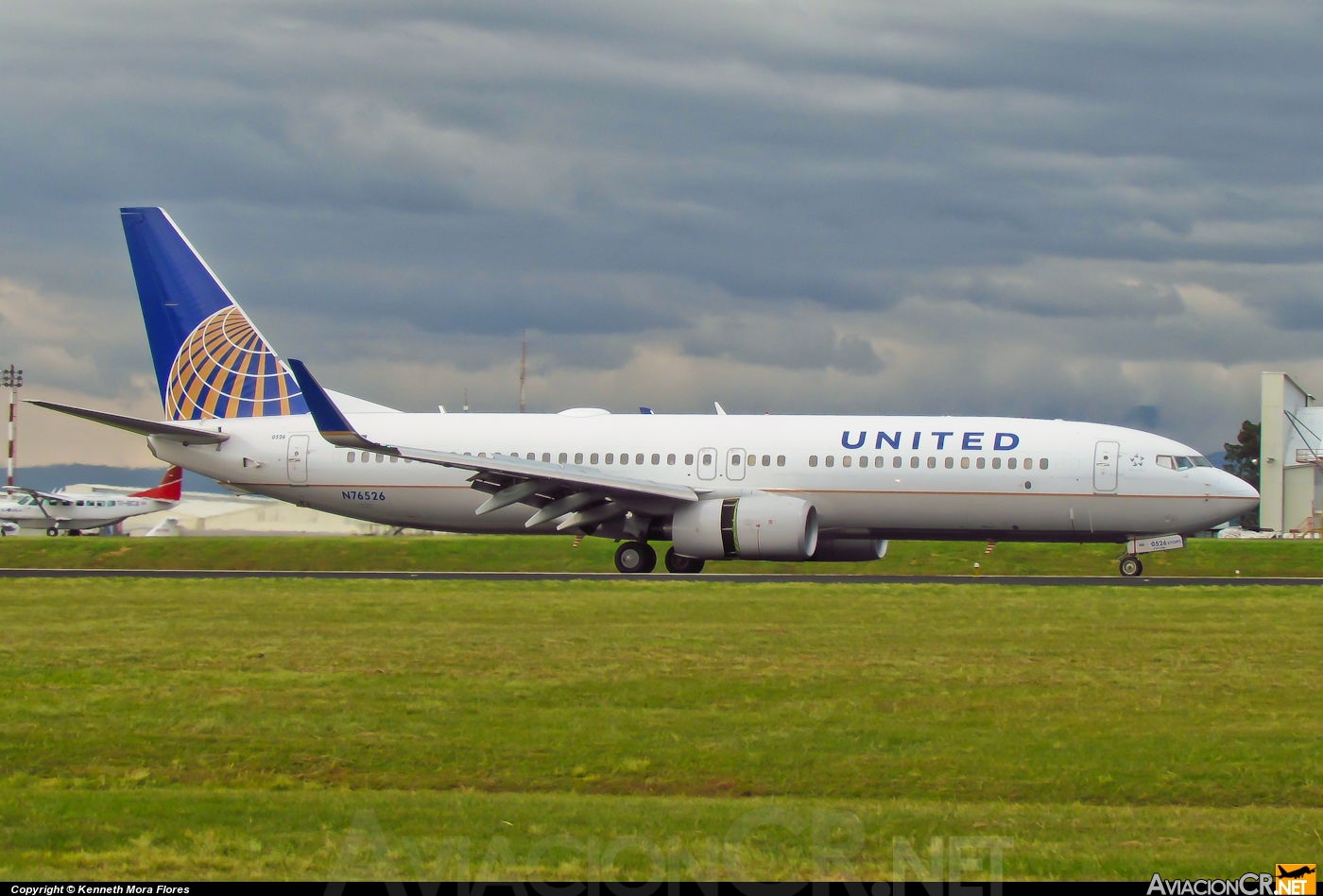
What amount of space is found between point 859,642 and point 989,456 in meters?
16.7

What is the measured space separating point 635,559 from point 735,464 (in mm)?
3348

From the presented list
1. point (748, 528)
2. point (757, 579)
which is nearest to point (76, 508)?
point (748, 528)

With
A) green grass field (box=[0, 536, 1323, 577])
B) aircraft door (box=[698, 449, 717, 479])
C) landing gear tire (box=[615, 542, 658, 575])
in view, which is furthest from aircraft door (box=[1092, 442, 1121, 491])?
landing gear tire (box=[615, 542, 658, 575])

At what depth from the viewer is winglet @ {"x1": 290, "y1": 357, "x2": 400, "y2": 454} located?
3183cm

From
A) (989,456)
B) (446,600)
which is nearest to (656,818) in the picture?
(446,600)

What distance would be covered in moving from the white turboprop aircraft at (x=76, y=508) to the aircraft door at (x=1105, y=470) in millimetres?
64380

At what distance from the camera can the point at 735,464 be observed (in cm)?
3500

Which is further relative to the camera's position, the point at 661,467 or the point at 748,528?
the point at 661,467

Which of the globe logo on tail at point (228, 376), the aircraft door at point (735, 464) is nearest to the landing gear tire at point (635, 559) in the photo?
the aircraft door at point (735, 464)

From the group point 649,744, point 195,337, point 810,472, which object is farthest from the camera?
point 195,337

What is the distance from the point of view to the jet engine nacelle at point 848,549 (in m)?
36.0

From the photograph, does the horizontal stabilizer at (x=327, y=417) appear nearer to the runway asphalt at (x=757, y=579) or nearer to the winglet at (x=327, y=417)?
the winglet at (x=327, y=417)

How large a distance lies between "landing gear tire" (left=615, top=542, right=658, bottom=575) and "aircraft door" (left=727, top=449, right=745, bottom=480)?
2709 millimetres

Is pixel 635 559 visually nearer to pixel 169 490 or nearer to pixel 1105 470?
pixel 1105 470
